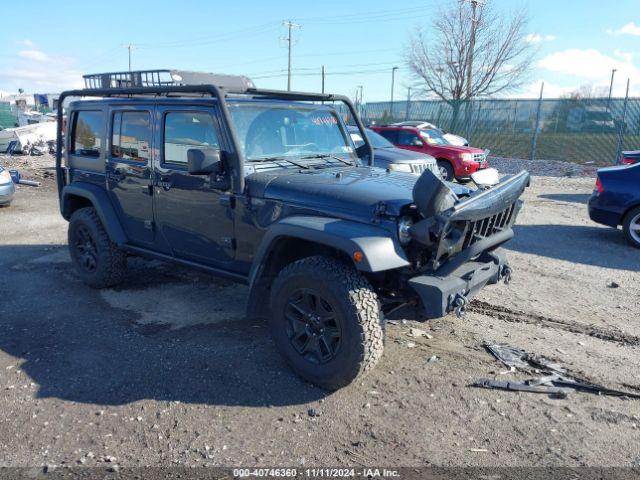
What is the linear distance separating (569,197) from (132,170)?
35.8 ft

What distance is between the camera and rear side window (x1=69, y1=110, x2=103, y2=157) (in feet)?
18.4

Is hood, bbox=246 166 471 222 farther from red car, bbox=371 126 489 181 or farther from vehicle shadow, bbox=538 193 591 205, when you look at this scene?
red car, bbox=371 126 489 181

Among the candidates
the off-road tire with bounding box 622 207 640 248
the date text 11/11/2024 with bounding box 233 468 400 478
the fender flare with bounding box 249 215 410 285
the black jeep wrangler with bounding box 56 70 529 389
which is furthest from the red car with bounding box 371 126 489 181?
the date text 11/11/2024 with bounding box 233 468 400 478

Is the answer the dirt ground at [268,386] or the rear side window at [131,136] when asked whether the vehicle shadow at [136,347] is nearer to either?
the dirt ground at [268,386]

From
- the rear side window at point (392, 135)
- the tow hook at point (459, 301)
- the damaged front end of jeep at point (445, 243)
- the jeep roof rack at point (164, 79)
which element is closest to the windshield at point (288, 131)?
the jeep roof rack at point (164, 79)

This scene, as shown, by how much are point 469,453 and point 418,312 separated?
0.99 meters

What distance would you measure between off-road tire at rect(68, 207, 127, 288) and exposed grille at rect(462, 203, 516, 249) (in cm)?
367

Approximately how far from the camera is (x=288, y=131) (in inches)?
185

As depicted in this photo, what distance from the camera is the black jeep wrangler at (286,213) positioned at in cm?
350

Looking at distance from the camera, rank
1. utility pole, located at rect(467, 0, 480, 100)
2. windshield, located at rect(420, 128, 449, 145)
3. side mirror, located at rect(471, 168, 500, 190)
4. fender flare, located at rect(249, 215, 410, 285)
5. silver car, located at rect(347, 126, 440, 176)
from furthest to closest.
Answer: utility pole, located at rect(467, 0, 480, 100) < windshield, located at rect(420, 128, 449, 145) < silver car, located at rect(347, 126, 440, 176) < side mirror, located at rect(471, 168, 500, 190) < fender flare, located at rect(249, 215, 410, 285)

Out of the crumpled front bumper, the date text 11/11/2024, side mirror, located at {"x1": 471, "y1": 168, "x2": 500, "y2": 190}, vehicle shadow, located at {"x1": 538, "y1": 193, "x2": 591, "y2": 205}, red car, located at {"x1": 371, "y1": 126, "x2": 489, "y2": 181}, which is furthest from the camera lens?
red car, located at {"x1": 371, "y1": 126, "x2": 489, "y2": 181}

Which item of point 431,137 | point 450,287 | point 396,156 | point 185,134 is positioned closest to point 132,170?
point 185,134

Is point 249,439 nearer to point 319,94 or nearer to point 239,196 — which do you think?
point 239,196

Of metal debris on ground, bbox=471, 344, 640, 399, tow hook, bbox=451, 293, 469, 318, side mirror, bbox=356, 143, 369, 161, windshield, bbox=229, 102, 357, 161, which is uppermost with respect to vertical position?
windshield, bbox=229, 102, 357, 161
